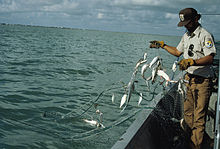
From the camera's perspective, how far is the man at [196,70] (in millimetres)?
3510

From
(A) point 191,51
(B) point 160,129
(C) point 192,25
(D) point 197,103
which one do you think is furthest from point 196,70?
(B) point 160,129

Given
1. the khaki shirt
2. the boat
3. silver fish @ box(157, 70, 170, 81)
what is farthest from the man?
silver fish @ box(157, 70, 170, 81)

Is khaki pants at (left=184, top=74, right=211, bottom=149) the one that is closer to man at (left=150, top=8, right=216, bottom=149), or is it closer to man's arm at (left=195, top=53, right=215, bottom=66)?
man at (left=150, top=8, right=216, bottom=149)

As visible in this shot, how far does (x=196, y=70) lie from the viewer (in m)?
3.77

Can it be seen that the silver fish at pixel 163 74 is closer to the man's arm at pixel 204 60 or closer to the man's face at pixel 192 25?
the man's arm at pixel 204 60

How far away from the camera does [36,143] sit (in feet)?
16.4

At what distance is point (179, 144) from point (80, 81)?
7.77m

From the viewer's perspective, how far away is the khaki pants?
3742 mm

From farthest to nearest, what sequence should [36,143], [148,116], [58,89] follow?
1. [58,89]
2. [36,143]
3. [148,116]

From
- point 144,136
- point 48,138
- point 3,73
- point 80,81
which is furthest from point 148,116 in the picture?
point 3,73

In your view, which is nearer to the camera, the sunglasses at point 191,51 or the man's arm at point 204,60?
the man's arm at point 204,60

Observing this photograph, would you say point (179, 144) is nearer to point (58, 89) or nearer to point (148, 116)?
point (148, 116)

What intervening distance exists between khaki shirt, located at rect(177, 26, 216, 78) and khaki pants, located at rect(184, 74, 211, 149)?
13 centimetres

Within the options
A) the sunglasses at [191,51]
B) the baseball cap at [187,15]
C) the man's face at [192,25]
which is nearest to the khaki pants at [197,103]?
the sunglasses at [191,51]
